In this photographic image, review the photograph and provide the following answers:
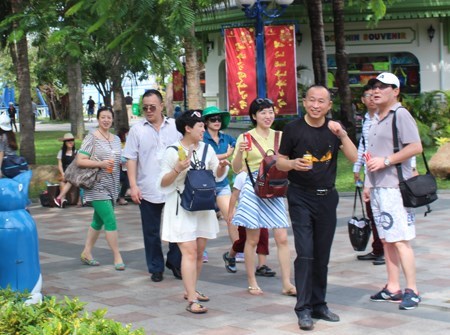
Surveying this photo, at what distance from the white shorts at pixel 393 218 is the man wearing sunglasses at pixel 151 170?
2.37 meters

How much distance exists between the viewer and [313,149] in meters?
6.16

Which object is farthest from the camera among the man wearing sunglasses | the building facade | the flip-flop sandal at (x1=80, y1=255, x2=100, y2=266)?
the building facade

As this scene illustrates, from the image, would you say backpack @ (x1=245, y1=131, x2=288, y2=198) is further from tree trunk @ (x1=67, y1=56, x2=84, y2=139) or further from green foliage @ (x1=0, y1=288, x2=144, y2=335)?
tree trunk @ (x1=67, y1=56, x2=84, y2=139)

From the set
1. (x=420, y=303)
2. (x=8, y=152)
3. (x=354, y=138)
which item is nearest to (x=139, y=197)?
(x=8, y=152)

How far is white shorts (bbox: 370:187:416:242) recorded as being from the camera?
6660 mm

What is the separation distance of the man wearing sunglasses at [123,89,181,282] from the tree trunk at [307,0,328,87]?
38.2 feet

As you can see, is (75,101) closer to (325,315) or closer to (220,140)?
(220,140)

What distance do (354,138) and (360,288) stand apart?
44.7 feet

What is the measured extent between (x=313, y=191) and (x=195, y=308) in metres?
1.42

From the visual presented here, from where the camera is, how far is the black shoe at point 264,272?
26.7 ft

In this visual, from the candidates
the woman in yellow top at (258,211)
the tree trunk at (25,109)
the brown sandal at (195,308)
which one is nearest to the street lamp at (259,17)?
the woman in yellow top at (258,211)

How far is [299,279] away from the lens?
6.13 metres

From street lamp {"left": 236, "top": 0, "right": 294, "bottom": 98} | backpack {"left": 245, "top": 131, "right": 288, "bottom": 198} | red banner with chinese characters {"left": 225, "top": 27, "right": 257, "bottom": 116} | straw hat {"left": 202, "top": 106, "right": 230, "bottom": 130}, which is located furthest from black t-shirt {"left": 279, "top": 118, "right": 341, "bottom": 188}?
red banner with chinese characters {"left": 225, "top": 27, "right": 257, "bottom": 116}

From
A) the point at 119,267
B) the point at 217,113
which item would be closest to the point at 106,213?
the point at 119,267
